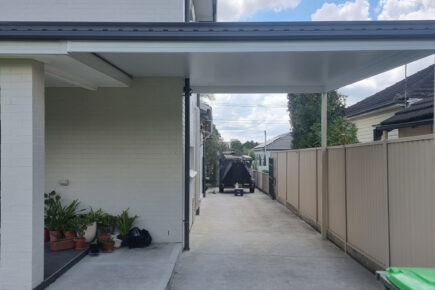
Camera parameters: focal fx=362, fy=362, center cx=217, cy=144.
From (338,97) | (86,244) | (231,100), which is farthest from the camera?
(231,100)

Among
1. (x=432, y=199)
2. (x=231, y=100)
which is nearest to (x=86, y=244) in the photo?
(x=432, y=199)

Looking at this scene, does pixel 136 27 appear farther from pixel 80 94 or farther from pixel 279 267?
pixel 279 267

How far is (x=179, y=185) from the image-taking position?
21.7ft

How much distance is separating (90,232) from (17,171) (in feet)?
7.44

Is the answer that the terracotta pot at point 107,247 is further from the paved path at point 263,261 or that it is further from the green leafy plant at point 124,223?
the paved path at point 263,261

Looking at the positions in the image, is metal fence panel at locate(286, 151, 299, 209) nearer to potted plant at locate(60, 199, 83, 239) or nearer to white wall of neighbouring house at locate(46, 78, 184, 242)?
white wall of neighbouring house at locate(46, 78, 184, 242)

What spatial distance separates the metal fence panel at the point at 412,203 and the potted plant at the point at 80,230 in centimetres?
467

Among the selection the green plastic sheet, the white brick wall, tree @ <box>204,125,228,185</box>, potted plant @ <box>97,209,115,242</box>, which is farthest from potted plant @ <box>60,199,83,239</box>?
tree @ <box>204,125,228,185</box>

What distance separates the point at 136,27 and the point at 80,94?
3005 mm

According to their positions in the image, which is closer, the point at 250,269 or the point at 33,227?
the point at 33,227

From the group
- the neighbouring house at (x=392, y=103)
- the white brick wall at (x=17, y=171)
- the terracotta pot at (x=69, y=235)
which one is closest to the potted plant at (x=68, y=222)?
the terracotta pot at (x=69, y=235)

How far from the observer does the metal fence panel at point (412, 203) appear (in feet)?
13.3

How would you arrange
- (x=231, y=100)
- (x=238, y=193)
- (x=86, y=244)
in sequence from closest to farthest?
1. (x=86, y=244)
2. (x=238, y=193)
3. (x=231, y=100)

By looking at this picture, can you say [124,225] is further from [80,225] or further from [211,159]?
[211,159]
